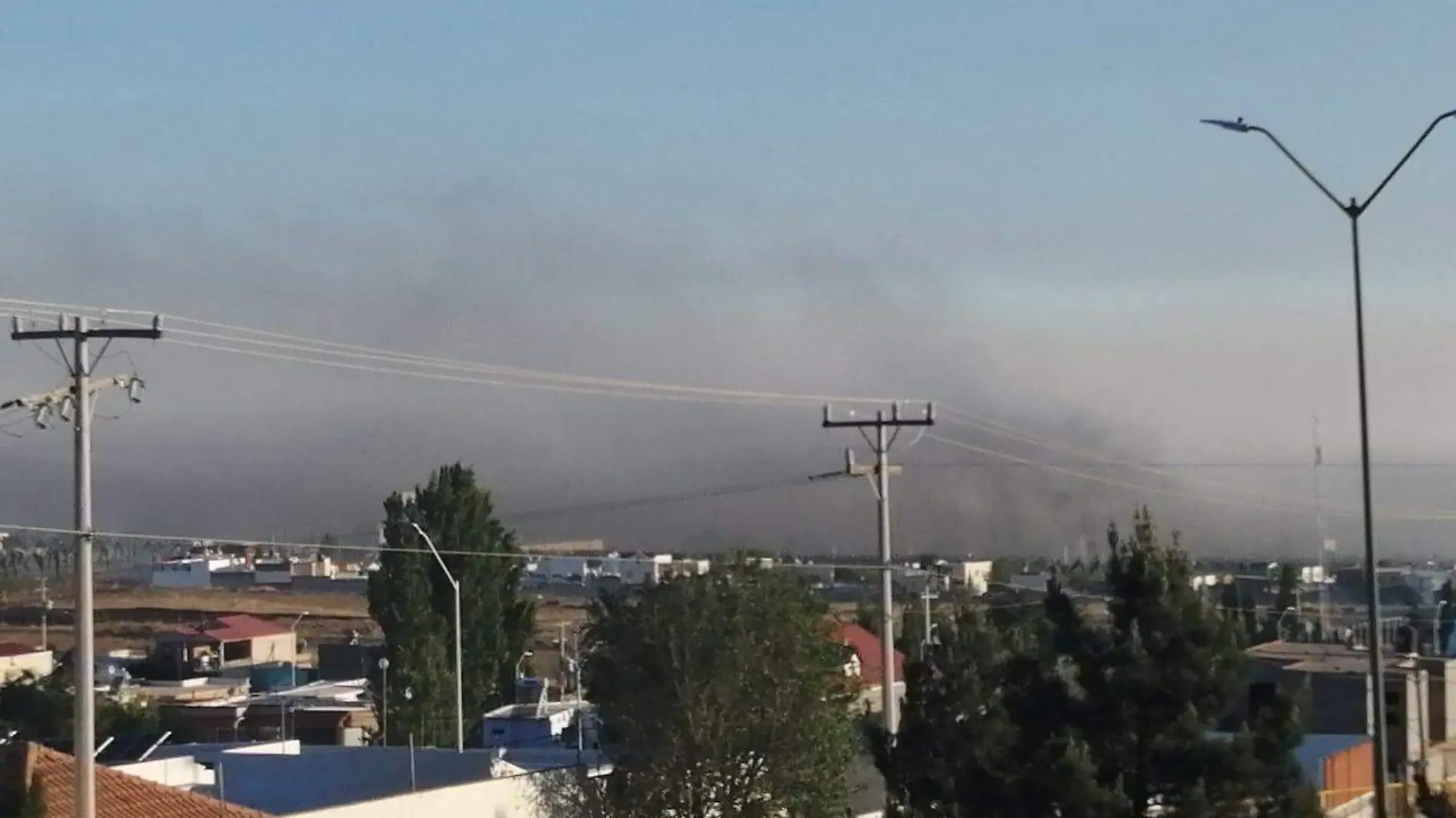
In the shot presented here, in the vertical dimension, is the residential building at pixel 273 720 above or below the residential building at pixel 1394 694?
below

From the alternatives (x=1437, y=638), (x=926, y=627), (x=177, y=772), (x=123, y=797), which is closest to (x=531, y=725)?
(x=926, y=627)

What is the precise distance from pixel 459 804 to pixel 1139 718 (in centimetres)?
1395

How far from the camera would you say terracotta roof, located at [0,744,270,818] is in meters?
31.4

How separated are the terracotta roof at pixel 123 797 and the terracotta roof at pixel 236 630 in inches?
3312

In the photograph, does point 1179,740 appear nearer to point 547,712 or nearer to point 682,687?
point 682,687

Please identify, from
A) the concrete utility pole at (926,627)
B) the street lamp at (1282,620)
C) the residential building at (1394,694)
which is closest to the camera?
the concrete utility pole at (926,627)

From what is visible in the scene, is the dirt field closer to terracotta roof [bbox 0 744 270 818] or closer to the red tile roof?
the red tile roof

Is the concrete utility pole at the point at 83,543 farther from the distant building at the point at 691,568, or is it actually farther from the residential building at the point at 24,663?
the residential building at the point at 24,663

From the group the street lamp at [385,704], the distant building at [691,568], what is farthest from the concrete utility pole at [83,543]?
the street lamp at [385,704]

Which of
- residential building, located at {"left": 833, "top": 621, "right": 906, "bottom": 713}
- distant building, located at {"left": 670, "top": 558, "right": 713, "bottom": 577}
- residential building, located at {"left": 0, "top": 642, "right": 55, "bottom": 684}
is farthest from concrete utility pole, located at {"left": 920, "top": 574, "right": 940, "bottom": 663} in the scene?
residential building, located at {"left": 0, "top": 642, "right": 55, "bottom": 684}

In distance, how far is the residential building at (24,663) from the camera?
85.2 metres

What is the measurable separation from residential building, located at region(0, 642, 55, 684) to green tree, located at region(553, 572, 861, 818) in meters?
48.9

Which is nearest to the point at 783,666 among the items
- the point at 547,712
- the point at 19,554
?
the point at 547,712

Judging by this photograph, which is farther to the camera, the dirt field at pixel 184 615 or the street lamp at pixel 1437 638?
the dirt field at pixel 184 615
